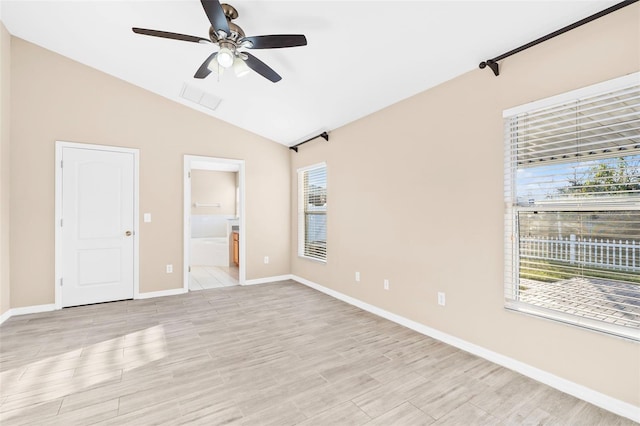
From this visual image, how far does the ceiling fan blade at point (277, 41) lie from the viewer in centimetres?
226

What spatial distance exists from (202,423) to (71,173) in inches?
157

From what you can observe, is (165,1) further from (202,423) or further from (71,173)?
(202,423)

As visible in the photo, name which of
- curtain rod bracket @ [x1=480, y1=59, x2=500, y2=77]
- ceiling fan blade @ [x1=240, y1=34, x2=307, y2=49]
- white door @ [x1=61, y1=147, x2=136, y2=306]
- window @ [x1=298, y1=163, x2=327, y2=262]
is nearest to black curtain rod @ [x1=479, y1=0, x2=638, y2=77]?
curtain rod bracket @ [x1=480, y1=59, x2=500, y2=77]

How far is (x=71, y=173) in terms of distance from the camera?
4176mm

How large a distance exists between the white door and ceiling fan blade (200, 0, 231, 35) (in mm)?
3165

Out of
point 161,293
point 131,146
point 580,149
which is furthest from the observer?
point 161,293

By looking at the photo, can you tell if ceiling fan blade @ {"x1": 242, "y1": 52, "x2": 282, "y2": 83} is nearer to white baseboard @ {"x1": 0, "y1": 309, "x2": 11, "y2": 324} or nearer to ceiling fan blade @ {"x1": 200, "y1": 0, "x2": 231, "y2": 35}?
ceiling fan blade @ {"x1": 200, "y1": 0, "x2": 231, "y2": 35}

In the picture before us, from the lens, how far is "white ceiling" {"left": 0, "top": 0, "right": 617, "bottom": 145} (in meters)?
2.28

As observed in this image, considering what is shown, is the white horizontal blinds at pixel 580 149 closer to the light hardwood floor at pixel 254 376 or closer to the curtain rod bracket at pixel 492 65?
the curtain rod bracket at pixel 492 65

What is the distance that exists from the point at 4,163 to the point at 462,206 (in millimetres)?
5239

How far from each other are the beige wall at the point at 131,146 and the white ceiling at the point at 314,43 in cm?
34

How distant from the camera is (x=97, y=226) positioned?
434 centimetres

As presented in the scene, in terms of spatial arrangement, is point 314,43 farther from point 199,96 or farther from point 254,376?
point 254,376

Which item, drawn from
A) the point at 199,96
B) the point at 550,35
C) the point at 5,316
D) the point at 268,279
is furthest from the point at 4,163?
the point at 550,35
